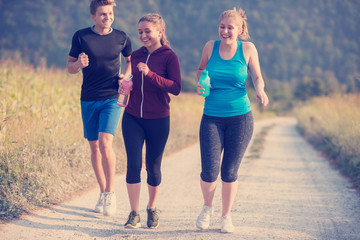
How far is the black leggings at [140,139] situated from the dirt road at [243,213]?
615mm

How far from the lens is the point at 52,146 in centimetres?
559

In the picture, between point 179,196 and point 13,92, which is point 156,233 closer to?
point 179,196

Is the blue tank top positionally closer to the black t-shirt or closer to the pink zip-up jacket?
the pink zip-up jacket

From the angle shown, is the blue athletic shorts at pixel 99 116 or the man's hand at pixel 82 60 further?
the blue athletic shorts at pixel 99 116

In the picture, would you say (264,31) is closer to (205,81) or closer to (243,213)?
(243,213)

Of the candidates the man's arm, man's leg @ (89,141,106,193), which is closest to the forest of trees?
man's leg @ (89,141,106,193)

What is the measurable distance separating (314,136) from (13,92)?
390 inches

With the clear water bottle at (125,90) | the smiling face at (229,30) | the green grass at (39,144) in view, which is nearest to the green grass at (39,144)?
the green grass at (39,144)

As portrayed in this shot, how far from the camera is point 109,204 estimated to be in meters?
4.32

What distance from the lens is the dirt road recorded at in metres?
3.76

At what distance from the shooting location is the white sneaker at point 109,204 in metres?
4.30

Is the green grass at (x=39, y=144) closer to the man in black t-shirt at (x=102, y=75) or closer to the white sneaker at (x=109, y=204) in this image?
the white sneaker at (x=109, y=204)

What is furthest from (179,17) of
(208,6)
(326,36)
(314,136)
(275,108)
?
(314,136)

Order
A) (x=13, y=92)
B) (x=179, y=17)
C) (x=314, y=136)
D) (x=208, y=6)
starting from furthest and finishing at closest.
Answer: (x=208, y=6), (x=179, y=17), (x=314, y=136), (x=13, y=92)
